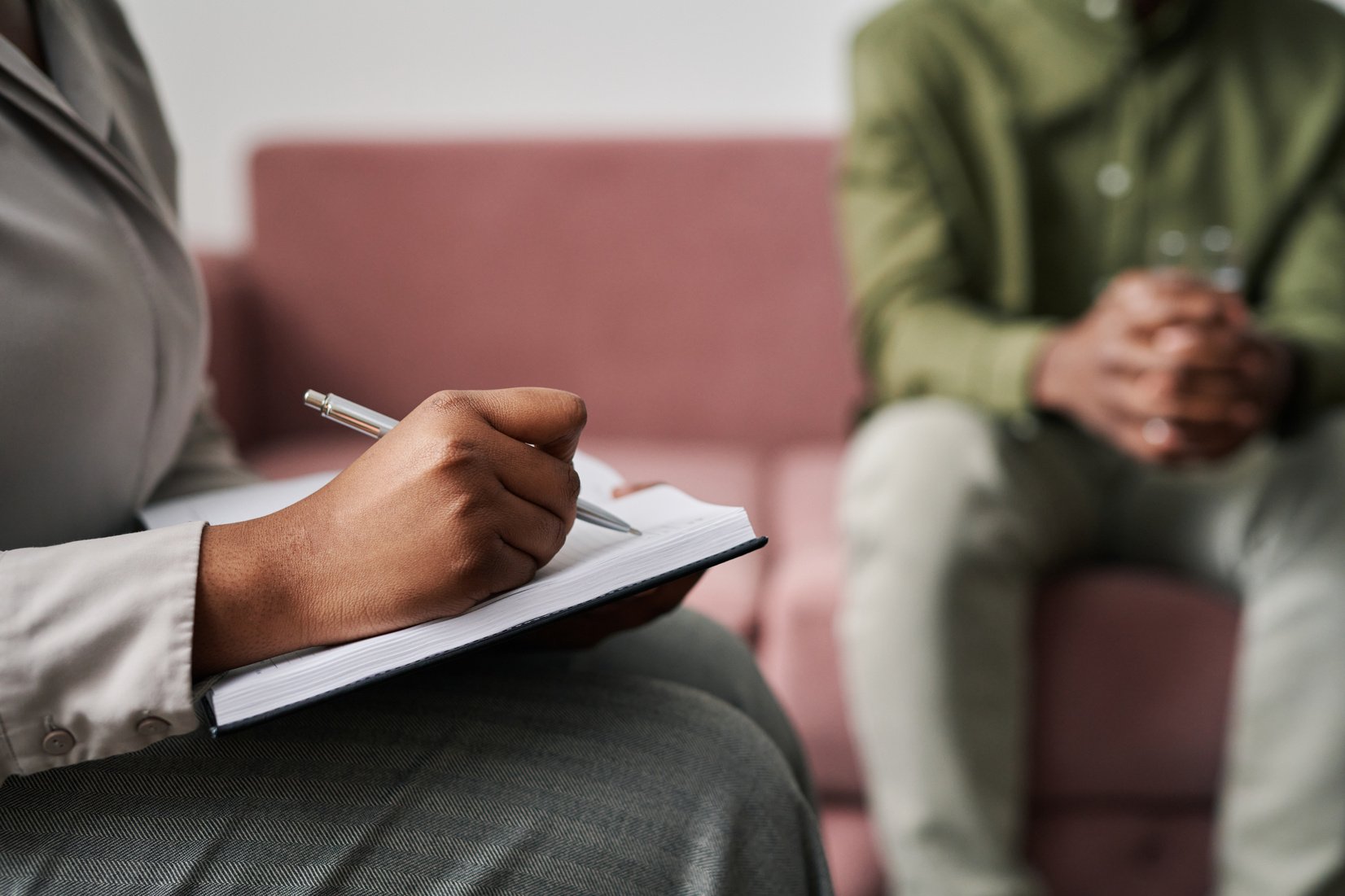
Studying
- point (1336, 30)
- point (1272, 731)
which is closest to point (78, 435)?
point (1272, 731)

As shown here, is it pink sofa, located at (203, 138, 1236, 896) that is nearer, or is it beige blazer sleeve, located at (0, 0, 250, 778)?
beige blazer sleeve, located at (0, 0, 250, 778)

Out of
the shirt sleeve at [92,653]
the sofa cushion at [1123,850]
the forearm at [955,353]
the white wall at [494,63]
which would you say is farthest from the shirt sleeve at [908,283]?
the shirt sleeve at [92,653]

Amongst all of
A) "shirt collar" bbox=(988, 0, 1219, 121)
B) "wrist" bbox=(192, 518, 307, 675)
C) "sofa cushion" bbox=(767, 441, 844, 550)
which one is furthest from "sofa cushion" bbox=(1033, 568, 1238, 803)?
"wrist" bbox=(192, 518, 307, 675)

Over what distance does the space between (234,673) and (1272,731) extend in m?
0.86

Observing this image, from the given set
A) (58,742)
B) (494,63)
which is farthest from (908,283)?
(494,63)

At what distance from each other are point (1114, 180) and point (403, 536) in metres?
1.02

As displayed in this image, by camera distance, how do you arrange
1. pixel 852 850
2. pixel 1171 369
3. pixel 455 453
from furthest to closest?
pixel 852 850
pixel 1171 369
pixel 455 453

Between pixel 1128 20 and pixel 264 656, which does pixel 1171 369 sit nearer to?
pixel 1128 20

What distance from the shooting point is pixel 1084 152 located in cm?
113

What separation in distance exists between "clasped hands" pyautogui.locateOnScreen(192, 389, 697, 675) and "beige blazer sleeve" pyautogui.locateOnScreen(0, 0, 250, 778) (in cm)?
2

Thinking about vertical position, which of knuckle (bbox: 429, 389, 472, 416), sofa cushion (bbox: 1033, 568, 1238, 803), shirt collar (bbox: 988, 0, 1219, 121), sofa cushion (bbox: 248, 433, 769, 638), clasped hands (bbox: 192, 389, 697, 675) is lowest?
sofa cushion (bbox: 1033, 568, 1238, 803)

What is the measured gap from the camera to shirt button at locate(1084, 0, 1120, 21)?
1093 millimetres

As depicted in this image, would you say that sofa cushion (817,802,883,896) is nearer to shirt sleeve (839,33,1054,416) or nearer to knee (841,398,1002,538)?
knee (841,398,1002,538)

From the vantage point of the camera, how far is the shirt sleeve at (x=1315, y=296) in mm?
978
